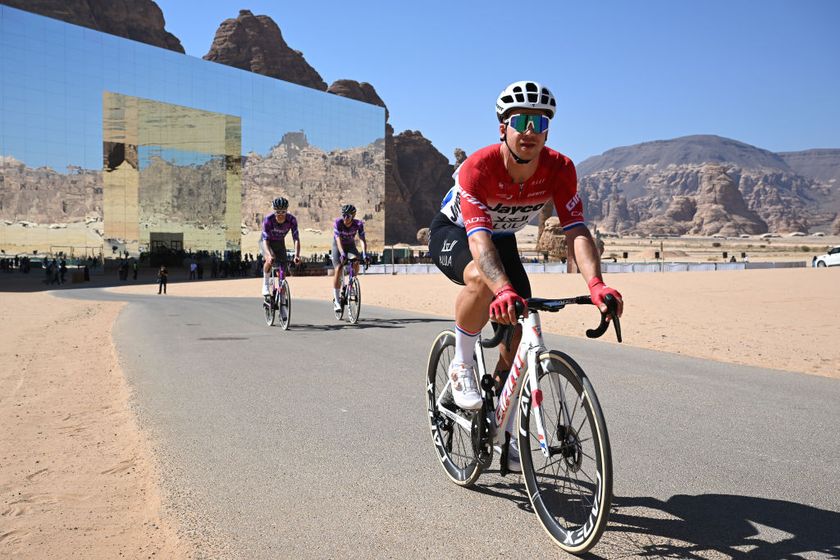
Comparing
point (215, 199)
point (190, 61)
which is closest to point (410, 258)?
point (215, 199)

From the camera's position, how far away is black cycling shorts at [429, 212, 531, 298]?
413cm

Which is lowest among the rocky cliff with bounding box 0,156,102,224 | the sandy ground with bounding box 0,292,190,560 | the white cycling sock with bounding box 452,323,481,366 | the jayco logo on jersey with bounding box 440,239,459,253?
the sandy ground with bounding box 0,292,190,560

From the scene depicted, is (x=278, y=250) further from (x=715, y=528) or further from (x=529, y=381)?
(x=715, y=528)

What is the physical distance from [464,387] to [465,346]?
218mm

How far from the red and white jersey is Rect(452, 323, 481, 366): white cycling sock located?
0.56 metres

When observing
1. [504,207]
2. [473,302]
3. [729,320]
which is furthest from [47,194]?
[473,302]

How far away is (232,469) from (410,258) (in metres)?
77.9

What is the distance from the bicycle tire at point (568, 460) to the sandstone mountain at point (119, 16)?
440 feet

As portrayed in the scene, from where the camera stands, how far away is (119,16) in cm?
13662

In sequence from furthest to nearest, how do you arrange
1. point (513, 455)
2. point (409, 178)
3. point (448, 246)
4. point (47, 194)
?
point (409, 178) < point (47, 194) < point (448, 246) < point (513, 455)

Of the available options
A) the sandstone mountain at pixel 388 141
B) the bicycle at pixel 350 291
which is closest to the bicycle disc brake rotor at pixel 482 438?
the bicycle at pixel 350 291

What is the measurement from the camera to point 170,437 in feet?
18.5

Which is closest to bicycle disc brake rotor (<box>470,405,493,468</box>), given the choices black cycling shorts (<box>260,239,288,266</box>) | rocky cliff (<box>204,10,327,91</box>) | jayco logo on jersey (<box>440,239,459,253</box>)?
jayco logo on jersey (<box>440,239,459,253</box>)

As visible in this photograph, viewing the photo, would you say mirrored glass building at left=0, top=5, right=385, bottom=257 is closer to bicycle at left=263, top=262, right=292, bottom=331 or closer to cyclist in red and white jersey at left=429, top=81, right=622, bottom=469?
bicycle at left=263, top=262, right=292, bottom=331
